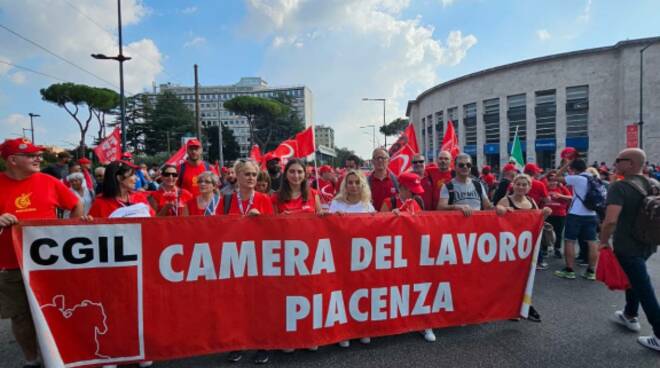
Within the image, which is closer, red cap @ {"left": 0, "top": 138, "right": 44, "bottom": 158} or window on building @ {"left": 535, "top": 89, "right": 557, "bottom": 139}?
red cap @ {"left": 0, "top": 138, "right": 44, "bottom": 158}

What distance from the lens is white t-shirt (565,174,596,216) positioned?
17.1ft

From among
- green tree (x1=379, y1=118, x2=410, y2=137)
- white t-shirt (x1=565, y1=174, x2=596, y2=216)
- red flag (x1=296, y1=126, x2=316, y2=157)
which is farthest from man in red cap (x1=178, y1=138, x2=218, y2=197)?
green tree (x1=379, y1=118, x2=410, y2=137)

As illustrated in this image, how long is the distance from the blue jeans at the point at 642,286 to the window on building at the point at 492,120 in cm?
4320

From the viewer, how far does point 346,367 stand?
2.86 metres

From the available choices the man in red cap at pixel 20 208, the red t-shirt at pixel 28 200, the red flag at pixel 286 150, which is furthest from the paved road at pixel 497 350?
the red flag at pixel 286 150

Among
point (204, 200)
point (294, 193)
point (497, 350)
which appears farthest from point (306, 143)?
point (497, 350)

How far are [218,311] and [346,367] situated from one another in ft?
3.69

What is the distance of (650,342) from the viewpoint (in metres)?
3.14

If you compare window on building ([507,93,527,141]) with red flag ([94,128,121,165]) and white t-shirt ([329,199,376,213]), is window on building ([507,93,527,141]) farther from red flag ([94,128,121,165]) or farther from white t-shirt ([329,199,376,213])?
white t-shirt ([329,199,376,213])

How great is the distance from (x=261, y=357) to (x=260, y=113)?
66.0 m

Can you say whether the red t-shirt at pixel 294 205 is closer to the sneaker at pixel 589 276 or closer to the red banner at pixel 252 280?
the red banner at pixel 252 280

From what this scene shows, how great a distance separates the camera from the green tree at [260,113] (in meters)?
63.4

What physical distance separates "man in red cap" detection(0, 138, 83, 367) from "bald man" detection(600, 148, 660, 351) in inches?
189

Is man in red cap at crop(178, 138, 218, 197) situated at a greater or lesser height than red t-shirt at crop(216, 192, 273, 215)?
greater
